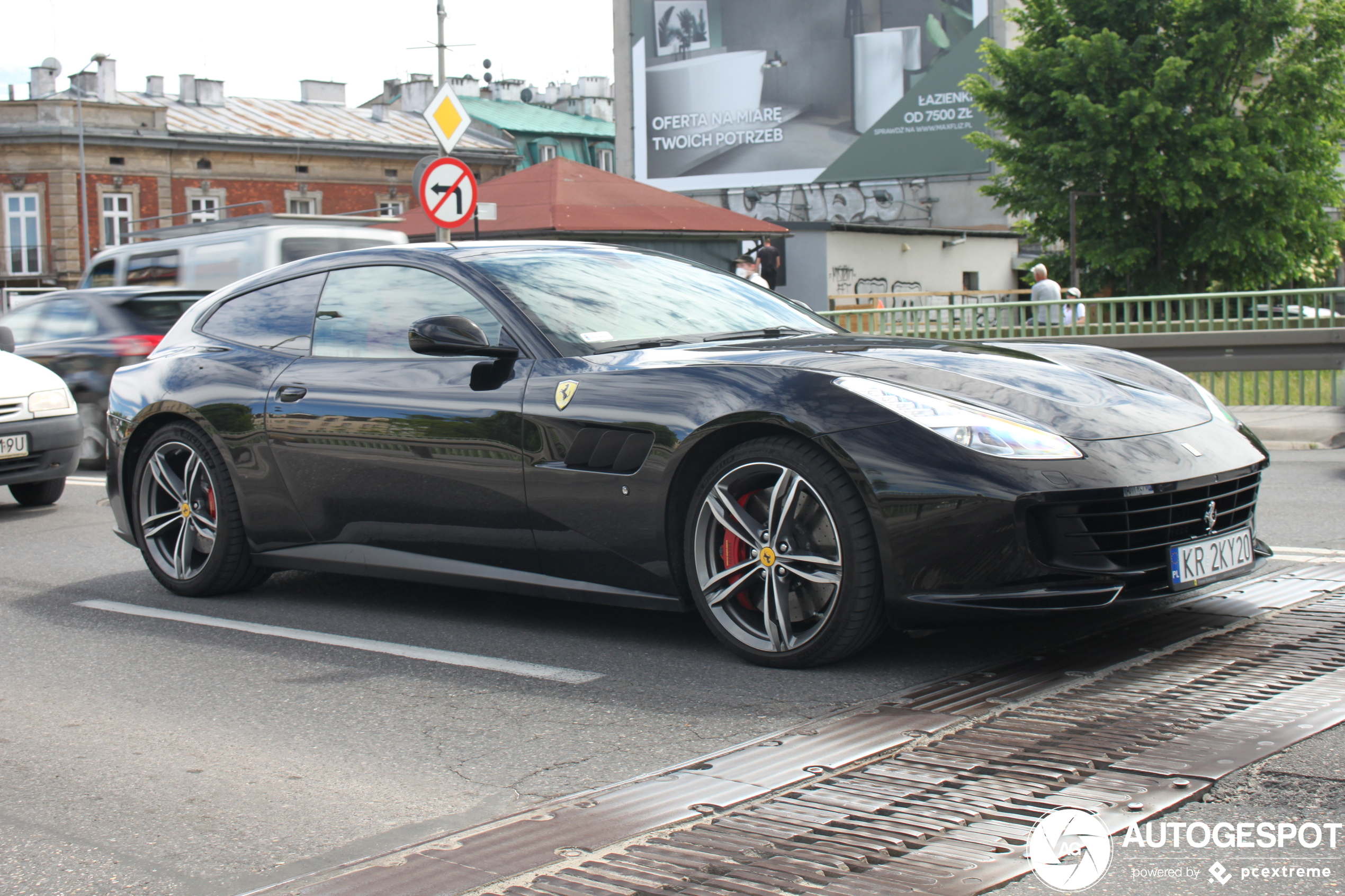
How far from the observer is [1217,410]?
4688 mm

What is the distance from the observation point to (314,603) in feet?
19.2

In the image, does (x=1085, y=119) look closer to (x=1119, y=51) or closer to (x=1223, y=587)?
(x=1119, y=51)

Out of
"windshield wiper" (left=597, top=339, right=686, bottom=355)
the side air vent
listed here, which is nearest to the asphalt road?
the side air vent

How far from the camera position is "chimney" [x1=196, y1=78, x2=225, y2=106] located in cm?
6328

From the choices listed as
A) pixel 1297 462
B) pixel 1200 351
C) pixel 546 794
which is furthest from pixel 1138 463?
pixel 1200 351

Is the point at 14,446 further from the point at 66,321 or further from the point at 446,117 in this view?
the point at 446,117

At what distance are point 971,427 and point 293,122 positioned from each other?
63.4m

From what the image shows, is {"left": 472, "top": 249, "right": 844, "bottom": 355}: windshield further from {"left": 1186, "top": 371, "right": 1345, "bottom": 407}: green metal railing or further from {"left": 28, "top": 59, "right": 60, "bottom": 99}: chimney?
{"left": 28, "top": 59, "right": 60, "bottom": 99}: chimney

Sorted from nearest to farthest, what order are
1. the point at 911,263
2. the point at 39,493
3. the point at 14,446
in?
the point at 14,446, the point at 39,493, the point at 911,263

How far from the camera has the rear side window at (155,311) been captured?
38.4 ft

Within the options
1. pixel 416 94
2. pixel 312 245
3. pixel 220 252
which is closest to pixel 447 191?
pixel 312 245

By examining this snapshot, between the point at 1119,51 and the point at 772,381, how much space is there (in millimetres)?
31762

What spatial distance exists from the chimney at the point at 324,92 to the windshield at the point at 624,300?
67210 mm

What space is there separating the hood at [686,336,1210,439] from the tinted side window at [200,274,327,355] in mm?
1785
